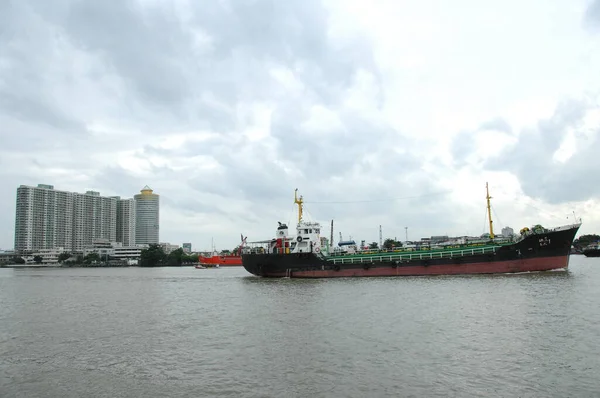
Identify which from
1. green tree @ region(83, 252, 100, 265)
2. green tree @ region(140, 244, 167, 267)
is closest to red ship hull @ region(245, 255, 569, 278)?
green tree @ region(140, 244, 167, 267)

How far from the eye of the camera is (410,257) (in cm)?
4675

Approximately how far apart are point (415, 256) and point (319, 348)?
108 feet

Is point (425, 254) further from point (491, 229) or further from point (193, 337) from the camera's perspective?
point (193, 337)

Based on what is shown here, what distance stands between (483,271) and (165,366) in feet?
122

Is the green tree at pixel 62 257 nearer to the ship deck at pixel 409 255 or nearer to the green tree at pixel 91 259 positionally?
the green tree at pixel 91 259

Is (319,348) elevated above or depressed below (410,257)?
below

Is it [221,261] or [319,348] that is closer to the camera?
[319,348]

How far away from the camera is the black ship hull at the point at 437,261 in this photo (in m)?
41.9

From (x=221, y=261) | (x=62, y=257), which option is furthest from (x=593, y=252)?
(x=62, y=257)

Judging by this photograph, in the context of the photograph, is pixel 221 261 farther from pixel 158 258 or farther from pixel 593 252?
pixel 593 252

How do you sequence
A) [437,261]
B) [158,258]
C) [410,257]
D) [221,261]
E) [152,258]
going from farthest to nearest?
1. [158,258]
2. [152,258]
3. [221,261]
4. [410,257]
5. [437,261]

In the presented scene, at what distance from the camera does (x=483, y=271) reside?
43312mm

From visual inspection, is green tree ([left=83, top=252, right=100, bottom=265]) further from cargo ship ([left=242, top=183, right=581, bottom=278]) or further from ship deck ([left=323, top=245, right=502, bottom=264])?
ship deck ([left=323, top=245, right=502, bottom=264])

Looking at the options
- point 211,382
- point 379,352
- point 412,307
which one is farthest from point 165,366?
point 412,307
